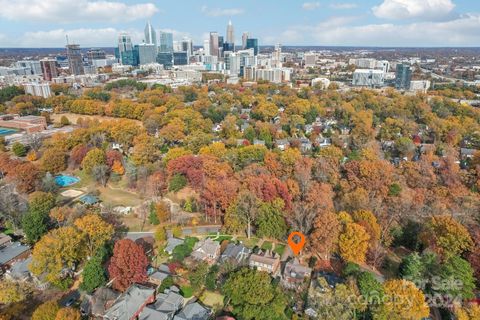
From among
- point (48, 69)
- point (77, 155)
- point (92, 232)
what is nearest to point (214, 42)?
point (48, 69)

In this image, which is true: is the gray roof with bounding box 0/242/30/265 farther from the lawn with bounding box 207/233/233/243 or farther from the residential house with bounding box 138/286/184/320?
the lawn with bounding box 207/233/233/243

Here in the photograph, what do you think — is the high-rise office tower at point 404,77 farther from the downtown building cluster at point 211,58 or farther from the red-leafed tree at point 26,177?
the red-leafed tree at point 26,177

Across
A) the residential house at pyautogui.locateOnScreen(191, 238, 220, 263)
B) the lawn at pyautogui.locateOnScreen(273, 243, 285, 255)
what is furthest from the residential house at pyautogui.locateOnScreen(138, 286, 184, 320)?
the lawn at pyautogui.locateOnScreen(273, 243, 285, 255)

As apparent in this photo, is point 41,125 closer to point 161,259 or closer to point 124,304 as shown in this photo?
point 161,259

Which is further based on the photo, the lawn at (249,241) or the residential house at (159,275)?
the lawn at (249,241)

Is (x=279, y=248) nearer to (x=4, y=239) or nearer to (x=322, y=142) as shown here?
(x=4, y=239)

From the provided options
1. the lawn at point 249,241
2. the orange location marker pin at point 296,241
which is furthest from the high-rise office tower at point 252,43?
the orange location marker pin at point 296,241
